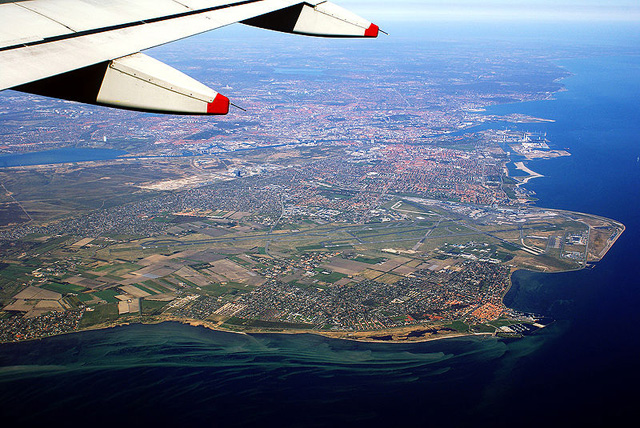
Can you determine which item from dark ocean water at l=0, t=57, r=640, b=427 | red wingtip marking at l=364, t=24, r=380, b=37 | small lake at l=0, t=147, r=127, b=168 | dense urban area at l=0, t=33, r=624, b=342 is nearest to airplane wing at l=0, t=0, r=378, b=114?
red wingtip marking at l=364, t=24, r=380, b=37

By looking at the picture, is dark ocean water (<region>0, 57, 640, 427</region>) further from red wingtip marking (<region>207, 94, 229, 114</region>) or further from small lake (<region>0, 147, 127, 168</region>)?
small lake (<region>0, 147, 127, 168</region>)

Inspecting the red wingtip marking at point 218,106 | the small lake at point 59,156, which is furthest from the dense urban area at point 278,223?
the red wingtip marking at point 218,106

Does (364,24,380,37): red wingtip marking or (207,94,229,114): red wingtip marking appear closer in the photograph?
(207,94,229,114): red wingtip marking

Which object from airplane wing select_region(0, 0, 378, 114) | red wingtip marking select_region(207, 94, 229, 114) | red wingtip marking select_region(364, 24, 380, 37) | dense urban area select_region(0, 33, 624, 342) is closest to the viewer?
airplane wing select_region(0, 0, 378, 114)

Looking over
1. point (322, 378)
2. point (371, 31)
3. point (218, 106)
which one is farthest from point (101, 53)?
point (322, 378)

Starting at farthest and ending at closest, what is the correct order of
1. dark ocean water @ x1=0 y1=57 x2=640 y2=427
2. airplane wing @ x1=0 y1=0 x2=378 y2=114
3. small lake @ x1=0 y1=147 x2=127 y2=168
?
small lake @ x1=0 y1=147 x2=127 y2=168 < dark ocean water @ x1=0 y1=57 x2=640 y2=427 < airplane wing @ x1=0 y1=0 x2=378 y2=114

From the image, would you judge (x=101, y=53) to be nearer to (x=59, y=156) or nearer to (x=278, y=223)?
(x=278, y=223)

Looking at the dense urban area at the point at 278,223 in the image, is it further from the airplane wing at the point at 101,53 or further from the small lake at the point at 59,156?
the airplane wing at the point at 101,53
